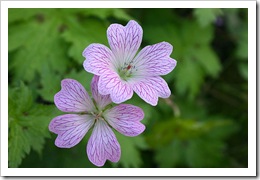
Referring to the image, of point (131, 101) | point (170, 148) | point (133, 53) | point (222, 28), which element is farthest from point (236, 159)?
point (133, 53)

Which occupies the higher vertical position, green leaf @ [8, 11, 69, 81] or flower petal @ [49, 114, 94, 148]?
green leaf @ [8, 11, 69, 81]

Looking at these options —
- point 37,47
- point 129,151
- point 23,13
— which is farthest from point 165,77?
point 23,13

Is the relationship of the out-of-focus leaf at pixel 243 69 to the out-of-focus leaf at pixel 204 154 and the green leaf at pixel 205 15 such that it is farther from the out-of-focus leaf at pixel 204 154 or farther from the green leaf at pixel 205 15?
the green leaf at pixel 205 15

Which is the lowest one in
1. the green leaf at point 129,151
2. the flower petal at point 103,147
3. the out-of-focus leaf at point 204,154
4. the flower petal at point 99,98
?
the out-of-focus leaf at point 204,154

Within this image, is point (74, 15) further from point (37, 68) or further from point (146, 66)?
point (146, 66)

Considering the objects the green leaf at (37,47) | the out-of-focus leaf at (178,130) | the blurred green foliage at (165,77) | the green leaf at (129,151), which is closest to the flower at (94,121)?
the blurred green foliage at (165,77)

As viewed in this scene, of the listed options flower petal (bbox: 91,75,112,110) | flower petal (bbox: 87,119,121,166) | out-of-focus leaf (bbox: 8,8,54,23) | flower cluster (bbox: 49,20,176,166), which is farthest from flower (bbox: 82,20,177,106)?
out-of-focus leaf (bbox: 8,8,54,23)

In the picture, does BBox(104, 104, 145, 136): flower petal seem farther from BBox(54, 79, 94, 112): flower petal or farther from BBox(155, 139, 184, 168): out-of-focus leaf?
BBox(155, 139, 184, 168): out-of-focus leaf
